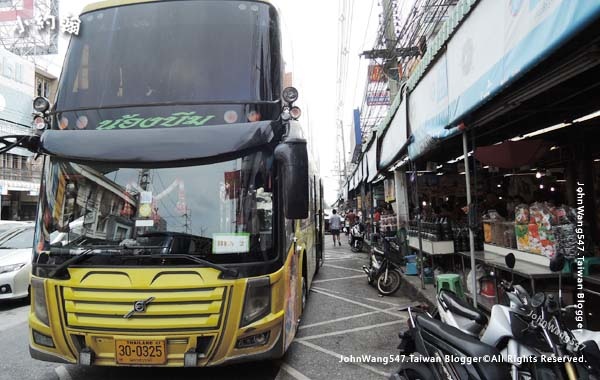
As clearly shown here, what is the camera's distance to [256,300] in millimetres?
3377

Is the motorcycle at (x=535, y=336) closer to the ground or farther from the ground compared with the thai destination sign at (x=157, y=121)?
closer to the ground

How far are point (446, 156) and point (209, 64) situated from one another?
6.32m

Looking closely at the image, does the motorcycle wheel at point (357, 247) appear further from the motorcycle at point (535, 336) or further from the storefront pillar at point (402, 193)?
the motorcycle at point (535, 336)

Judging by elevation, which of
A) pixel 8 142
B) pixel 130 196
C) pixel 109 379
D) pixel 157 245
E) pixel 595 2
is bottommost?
pixel 109 379

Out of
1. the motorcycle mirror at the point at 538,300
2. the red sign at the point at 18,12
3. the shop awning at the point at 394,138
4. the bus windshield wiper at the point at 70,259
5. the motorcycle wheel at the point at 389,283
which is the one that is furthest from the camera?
the red sign at the point at 18,12

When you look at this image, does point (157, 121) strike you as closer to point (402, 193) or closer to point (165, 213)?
point (165, 213)

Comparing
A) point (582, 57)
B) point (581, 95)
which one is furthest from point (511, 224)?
point (582, 57)

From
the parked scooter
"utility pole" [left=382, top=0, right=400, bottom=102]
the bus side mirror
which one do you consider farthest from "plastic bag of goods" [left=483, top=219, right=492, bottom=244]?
"utility pole" [left=382, top=0, right=400, bottom=102]

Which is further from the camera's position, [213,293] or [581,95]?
[581,95]

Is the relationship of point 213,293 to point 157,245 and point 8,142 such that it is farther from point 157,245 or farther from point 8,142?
point 8,142

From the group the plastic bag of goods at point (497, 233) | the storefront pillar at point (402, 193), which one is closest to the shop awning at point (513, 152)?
the plastic bag of goods at point (497, 233)

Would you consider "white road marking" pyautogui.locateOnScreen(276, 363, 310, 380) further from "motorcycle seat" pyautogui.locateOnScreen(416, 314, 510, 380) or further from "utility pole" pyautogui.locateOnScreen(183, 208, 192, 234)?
"utility pole" pyautogui.locateOnScreen(183, 208, 192, 234)

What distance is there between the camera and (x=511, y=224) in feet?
16.8

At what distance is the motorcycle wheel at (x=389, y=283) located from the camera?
7.79 m
